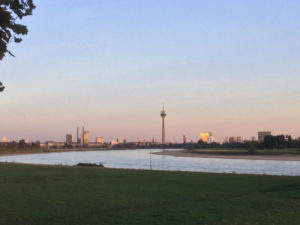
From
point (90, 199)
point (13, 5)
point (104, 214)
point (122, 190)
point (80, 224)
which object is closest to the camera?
point (13, 5)

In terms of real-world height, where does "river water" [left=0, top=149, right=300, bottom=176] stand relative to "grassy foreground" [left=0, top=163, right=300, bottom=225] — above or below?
below

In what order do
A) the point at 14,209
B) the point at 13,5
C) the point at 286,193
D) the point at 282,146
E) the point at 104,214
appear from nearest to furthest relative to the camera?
1. the point at 13,5
2. the point at 104,214
3. the point at 14,209
4. the point at 286,193
5. the point at 282,146

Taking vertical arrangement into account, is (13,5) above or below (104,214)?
above

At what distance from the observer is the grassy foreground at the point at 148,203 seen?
473 inches

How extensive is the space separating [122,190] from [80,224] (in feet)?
25.8

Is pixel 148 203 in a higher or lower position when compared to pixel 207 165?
higher

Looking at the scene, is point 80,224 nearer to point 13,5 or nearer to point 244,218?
point 244,218

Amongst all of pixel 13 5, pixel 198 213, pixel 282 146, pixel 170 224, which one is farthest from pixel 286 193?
pixel 282 146

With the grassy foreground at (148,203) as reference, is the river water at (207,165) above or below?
below

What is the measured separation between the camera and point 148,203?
1537 cm

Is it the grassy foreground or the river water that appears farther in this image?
the river water

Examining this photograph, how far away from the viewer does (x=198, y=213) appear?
12.9m

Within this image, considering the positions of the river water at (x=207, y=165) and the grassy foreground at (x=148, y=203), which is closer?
the grassy foreground at (x=148, y=203)

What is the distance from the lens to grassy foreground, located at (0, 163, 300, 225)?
12.0 meters
